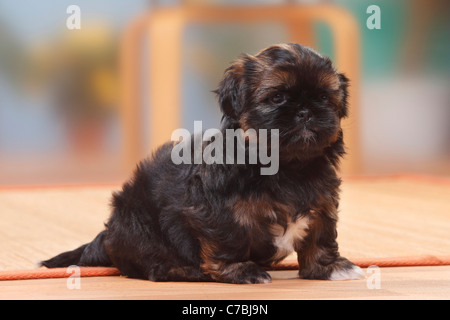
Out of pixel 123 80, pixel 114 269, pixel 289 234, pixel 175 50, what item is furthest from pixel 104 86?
pixel 289 234

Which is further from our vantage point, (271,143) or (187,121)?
(187,121)

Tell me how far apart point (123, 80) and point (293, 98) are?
18.6ft

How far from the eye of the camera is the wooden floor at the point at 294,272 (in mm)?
2553

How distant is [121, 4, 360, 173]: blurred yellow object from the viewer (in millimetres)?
7090

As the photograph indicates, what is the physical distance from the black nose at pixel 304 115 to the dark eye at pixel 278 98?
7 cm

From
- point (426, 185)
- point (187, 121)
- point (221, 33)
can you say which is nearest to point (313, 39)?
point (221, 33)

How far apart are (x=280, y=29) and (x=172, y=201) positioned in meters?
5.67

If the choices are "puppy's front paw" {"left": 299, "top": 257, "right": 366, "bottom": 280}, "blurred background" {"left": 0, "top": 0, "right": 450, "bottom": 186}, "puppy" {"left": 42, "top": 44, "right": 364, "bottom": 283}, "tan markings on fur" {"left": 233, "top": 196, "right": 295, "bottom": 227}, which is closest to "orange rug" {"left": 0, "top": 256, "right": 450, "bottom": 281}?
"puppy" {"left": 42, "top": 44, "right": 364, "bottom": 283}

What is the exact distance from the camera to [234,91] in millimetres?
2594

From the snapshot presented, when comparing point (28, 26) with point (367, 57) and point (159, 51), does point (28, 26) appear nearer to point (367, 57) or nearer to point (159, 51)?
point (159, 51)

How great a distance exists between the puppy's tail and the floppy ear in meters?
0.70

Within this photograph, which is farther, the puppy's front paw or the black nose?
the puppy's front paw

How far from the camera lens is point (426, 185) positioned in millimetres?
6738

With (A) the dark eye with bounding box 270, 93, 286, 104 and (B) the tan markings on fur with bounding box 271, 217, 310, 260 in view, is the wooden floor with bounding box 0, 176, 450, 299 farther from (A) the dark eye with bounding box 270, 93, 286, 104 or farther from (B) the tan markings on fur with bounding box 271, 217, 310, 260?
(A) the dark eye with bounding box 270, 93, 286, 104
